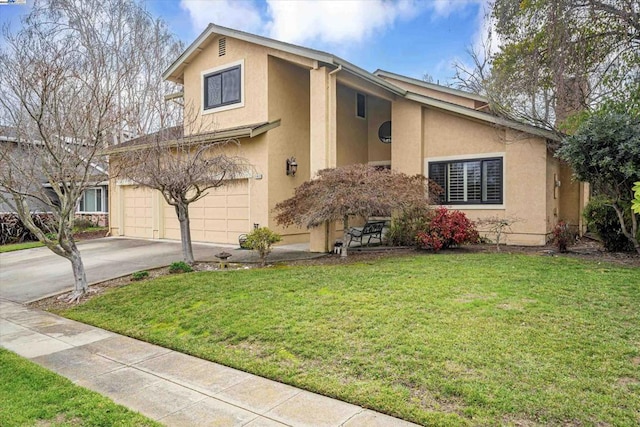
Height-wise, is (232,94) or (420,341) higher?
(232,94)

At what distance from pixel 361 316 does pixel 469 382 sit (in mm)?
2107

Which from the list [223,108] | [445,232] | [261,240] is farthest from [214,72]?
[445,232]

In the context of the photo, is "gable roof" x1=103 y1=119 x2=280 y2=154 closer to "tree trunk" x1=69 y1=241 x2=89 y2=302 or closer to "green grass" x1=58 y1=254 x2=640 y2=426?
"tree trunk" x1=69 y1=241 x2=89 y2=302

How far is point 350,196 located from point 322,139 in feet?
11.1

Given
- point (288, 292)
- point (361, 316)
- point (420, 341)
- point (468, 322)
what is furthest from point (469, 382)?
point (288, 292)

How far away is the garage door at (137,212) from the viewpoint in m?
18.2

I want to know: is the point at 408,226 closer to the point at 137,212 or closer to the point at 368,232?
the point at 368,232

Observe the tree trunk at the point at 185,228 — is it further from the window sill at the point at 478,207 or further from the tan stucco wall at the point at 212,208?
the window sill at the point at 478,207

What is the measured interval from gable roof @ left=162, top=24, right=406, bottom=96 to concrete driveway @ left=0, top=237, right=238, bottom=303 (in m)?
6.78

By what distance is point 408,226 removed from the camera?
41.5 ft

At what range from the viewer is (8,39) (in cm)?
959

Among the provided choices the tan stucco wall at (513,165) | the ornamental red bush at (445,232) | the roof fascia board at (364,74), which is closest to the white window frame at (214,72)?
the roof fascia board at (364,74)

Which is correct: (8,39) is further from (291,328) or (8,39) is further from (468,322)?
(468,322)

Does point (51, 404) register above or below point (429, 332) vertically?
below
